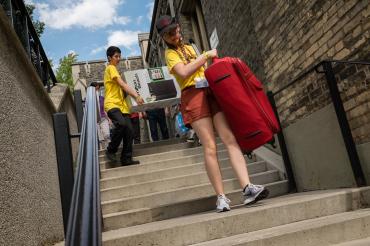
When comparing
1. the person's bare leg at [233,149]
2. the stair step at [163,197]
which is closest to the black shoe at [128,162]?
the stair step at [163,197]

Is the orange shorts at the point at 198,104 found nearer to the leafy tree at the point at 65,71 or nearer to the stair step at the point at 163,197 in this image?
the stair step at the point at 163,197

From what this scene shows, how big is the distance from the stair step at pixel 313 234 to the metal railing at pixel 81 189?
0.91 metres

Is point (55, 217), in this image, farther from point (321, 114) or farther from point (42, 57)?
point (42, 57)

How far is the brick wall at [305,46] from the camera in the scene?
3.28 meters

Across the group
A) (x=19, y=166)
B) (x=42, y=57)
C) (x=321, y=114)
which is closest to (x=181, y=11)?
(x=42, y=57)

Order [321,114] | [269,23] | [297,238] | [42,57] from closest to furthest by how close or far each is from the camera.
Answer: [297,238], [321,114], [269,23], [42,57]

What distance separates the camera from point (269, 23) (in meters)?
4.80

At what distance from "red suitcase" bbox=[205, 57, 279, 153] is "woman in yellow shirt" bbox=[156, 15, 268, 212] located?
0.32 feet

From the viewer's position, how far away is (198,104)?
3115 millimetres

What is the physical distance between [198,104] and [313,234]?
126 centimetres

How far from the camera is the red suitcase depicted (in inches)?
112

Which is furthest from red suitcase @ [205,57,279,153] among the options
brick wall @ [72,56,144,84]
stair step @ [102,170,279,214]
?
brick wall @ [72,56,144,84]

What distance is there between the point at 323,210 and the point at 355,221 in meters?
0.41

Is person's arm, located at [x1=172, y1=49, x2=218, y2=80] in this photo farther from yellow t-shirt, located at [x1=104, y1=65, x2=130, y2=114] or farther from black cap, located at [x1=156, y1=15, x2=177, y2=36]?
yellow t-shirt, located at [x1=104, y1=65, x2=130, y2=114]
